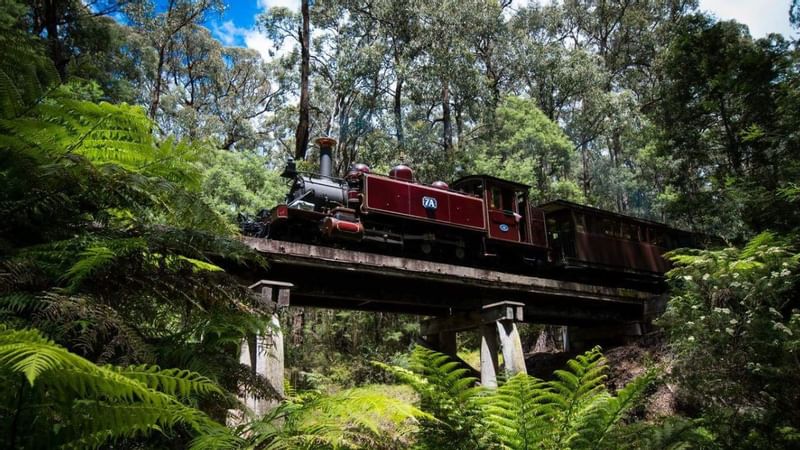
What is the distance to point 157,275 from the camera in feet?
5.72

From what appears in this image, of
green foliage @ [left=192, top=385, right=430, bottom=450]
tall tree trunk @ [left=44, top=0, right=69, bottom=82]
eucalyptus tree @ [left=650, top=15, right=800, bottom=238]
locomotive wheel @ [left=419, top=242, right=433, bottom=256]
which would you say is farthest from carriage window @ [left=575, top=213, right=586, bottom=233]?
tall tree trunk @ [left=44, top=0, right=69, bottom=82]

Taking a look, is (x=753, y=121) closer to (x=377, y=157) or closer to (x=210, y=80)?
(x=377, y=157)

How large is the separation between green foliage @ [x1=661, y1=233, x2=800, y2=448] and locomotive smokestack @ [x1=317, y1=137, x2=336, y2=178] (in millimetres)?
7981

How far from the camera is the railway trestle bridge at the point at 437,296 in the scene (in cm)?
728

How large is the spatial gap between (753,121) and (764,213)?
13.9 feet

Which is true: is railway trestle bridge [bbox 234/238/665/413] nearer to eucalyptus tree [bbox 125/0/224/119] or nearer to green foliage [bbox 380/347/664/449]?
green foliage [bbox 380/347/664/449]

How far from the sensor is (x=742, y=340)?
6004 millimetres

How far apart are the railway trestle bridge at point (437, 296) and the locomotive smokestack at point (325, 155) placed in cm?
395

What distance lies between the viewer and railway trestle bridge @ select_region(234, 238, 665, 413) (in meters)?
7.28

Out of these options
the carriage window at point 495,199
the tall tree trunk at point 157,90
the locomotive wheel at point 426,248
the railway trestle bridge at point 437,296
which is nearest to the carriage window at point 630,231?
the railway trestle bridge at point 437,296

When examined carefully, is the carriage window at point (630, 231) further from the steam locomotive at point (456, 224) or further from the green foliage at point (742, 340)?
the green foliage at point (742, 340)

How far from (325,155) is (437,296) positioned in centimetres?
495

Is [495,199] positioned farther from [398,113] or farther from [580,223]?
[398,113]

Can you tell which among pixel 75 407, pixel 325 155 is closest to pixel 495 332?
pixel 325 155
